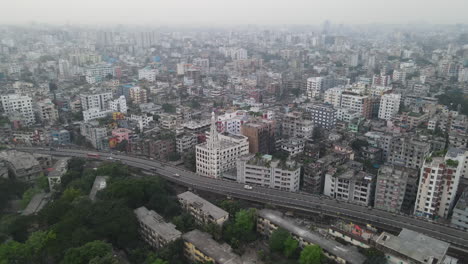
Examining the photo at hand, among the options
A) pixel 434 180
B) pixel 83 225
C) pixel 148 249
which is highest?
pixel 434 180

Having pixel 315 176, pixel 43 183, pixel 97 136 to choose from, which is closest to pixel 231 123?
pixel 315 176

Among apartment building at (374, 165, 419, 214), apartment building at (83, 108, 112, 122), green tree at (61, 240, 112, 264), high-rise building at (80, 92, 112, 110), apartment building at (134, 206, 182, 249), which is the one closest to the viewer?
green tree at (61, 240, 112, 264)

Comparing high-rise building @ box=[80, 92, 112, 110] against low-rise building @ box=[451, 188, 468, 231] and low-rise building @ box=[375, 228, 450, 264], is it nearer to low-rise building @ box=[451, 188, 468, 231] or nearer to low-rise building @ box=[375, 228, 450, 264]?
low-rise building @ box=[375, 228, 450, 264]

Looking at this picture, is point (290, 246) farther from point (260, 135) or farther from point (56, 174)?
point (56, 174)

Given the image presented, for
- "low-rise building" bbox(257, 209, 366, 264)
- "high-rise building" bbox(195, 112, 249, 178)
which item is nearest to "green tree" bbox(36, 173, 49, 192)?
"high-rise building" bbox(195, 112, 249, 178)

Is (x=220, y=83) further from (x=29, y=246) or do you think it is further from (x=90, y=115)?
(x=29, y=246)

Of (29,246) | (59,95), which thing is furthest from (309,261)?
(59,95)
